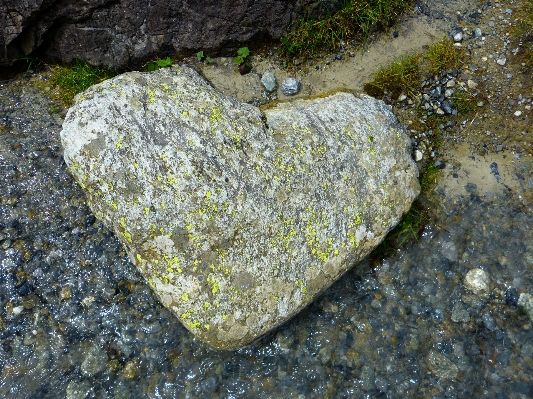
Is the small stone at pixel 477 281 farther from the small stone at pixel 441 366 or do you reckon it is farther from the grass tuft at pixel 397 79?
the grass tuft at pixel 397 79

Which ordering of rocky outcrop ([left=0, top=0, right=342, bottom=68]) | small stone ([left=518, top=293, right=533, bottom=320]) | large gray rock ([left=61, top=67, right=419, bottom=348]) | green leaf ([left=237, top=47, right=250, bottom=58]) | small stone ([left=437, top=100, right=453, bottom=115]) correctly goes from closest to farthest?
large gray rock ([left=61, top=67, right=419, bottom=348]) < small stone ([left=518, top=293, right=533, bottom=320]) < rocky outcrop ([left=0, top=0, right=342, bottom=68]) < small stone ([left=437, top=100, right=453, bottom=115]) < green leaf ([left=237, top=47, right=250, bottom=58])

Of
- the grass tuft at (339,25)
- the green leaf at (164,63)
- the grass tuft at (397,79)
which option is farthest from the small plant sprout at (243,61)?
the grass tuft at (397,79)

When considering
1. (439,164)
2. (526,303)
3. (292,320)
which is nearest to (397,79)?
(439,164)

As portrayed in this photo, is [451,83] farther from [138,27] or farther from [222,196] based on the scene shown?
[138,27]

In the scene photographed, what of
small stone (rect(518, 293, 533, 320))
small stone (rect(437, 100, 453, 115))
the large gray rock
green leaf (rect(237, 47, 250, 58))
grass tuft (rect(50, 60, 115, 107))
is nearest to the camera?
the large gray rock

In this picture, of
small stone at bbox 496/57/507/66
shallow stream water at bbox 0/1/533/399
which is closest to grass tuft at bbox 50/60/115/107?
shallow stream water at bbox 0/1/533/399

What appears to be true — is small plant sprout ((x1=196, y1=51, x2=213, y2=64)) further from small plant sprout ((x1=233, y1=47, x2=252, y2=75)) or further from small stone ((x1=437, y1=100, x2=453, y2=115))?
small stone ((x1=437, y1=100, x2=453, y2=115))

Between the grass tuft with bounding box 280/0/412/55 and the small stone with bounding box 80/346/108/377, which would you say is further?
the grass tuft with bounding box 280/0/412/55

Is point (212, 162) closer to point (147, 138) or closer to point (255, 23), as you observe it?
point (147, 138)
